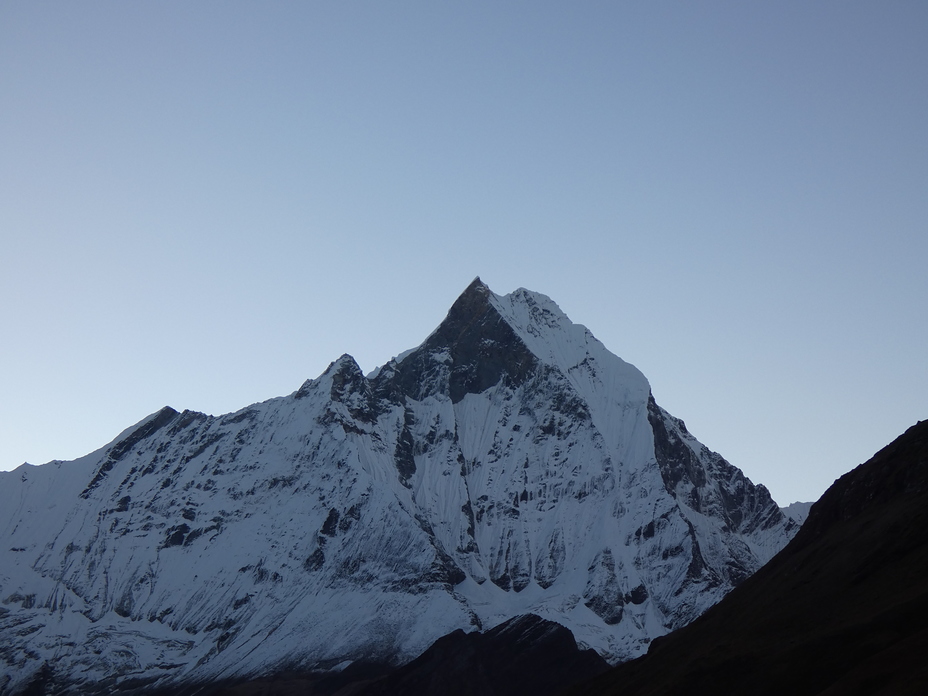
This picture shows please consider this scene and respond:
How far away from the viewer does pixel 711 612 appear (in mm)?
193250

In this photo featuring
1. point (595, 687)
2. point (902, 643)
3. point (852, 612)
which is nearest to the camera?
point (902, 643)

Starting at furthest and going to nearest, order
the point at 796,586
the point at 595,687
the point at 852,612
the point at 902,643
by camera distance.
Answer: the point at 595,687
the point at 796,586
the point at 852,612
the point at 902,643

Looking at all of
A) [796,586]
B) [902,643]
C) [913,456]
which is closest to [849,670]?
[902,643]

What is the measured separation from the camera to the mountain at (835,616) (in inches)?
5138

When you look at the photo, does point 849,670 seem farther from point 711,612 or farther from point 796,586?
point 711,612

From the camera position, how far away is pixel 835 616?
151 m

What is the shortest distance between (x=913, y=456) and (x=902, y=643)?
6393cm

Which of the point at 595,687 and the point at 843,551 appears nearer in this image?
the point at 843,551

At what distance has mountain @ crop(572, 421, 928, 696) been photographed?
130 metres

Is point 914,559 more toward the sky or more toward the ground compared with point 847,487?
more toward the ground

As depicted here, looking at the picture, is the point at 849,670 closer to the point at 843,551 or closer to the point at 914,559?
the point at 914,559

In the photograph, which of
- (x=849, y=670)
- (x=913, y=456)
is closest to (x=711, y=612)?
(x=913, y=456)

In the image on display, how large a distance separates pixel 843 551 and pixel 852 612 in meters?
26.4

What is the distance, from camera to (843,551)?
6831 inches
